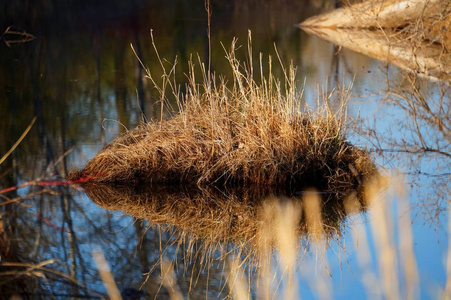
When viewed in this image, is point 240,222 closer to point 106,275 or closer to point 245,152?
point 245,152

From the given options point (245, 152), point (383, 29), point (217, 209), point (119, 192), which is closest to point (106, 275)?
point (217, 209)

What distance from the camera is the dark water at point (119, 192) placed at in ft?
15.3

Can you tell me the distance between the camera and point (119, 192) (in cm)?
658

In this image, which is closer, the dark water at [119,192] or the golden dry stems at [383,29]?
the dark water at [119,192]

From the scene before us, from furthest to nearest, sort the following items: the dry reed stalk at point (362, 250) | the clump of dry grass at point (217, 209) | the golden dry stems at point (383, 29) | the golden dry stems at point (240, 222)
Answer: the golden dry stems at point (383, 29), the clump of dry grass at point (217, 209), the golden dry stems at point (240, 222), the dry reed stalk at point (362, 250)

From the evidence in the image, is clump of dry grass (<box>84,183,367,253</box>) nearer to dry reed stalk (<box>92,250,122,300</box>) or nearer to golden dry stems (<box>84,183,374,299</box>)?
golden dry stems (<box>84,183,374,299</box>)

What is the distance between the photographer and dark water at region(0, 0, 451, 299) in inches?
183

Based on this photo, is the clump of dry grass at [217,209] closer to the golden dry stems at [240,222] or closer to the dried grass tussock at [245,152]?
the golden dry stems at [240,222]

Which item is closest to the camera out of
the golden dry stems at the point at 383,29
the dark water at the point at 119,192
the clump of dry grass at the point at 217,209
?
the dark water at the point at 119,192

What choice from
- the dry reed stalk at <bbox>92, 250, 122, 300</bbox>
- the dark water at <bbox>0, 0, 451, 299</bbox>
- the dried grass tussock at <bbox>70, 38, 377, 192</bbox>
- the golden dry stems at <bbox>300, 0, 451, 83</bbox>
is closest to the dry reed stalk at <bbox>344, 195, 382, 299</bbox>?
the dark water at <bbox>0, 0, 451, 299</bbox>

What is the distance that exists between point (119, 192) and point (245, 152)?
1.13 metres

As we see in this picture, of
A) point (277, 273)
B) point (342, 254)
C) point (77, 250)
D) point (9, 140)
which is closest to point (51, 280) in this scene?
point (77, 250)

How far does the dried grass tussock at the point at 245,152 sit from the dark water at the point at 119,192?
284mm

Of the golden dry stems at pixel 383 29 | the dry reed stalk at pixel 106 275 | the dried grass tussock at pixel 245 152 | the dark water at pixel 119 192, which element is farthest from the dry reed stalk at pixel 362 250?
the golden dry stems at pixel 383 29
